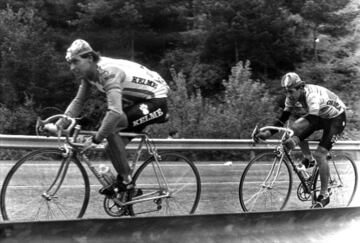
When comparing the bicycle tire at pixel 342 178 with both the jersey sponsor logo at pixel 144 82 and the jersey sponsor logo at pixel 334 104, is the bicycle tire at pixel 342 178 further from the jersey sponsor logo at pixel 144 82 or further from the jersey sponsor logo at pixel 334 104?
the jersey sponsor logo at pixel 144 82

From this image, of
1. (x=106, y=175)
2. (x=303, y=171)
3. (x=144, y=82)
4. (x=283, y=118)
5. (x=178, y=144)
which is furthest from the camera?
(x=178, y=144)

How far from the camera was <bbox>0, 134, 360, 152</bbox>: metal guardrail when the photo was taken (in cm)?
795

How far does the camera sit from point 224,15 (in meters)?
36.2

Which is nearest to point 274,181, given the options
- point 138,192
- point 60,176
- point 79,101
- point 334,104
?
point 334,104

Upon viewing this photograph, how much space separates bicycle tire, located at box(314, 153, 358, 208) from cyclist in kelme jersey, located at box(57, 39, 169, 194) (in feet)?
10.1

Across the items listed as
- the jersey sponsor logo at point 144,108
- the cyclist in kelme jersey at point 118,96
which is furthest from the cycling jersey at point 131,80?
the jersey sponsor logo at point 144,108

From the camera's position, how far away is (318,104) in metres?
6.62

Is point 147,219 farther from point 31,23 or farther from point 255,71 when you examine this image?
point 31,23

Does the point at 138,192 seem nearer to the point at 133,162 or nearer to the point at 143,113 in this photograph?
the point at 133,162

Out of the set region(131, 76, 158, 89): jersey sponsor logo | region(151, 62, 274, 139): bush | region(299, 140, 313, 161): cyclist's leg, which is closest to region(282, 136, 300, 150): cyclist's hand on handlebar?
region(299, 140, 313, 161): cyclist's leg

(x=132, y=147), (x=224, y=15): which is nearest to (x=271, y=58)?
(x=224, y=15)

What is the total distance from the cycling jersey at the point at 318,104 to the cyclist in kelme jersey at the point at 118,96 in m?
2.03

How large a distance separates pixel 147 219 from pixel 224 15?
109 feet

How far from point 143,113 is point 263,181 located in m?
2.05
